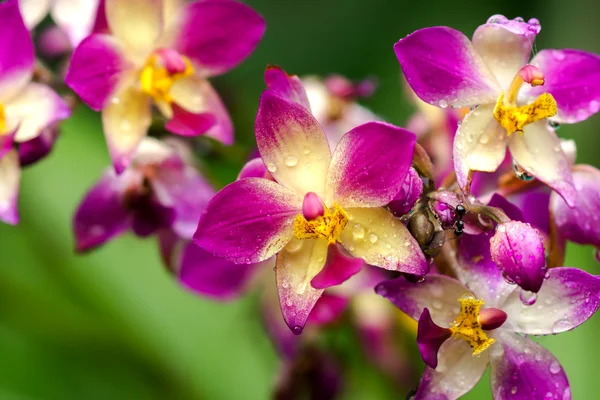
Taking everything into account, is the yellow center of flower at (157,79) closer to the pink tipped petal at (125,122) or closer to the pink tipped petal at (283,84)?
the pink tipped petal at (125,122)

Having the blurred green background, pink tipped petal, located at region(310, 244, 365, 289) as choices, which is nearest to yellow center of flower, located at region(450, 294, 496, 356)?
pink tipped petal, located at region(310, 244, 365, 289)

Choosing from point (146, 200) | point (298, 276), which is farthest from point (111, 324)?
point (298, 276)

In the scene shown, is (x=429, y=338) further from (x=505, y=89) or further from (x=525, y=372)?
(x=505, y=89)

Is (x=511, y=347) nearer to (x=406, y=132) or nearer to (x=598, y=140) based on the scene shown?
(x=406, y=132)

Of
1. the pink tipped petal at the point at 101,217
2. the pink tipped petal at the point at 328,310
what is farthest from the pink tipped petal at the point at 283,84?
the pink tipped petal at the point at 328,310

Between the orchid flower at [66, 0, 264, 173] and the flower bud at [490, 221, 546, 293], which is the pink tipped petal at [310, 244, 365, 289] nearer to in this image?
the flower bud at [490, 221, 546, 293]

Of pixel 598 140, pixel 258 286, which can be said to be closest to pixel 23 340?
pixel 258 286
